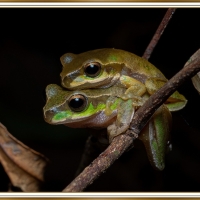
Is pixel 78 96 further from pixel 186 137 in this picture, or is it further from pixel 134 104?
pixel 186 137

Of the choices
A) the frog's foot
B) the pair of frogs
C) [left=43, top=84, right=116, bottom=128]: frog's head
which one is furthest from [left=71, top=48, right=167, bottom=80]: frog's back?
the frog's foot

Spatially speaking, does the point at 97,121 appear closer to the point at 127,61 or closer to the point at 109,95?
the point at 109,95

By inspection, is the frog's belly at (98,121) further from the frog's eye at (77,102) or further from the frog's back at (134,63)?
the frog's back at (134,63)

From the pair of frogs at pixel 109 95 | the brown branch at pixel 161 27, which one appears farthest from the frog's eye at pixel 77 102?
the brown branch at pixel 161 27

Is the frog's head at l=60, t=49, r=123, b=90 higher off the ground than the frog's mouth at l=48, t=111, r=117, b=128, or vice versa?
the frog's head at l=60, t=49, r=123, b=90

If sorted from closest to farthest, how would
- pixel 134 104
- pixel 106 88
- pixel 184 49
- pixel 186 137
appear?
pixel 134 104, pixel 106 88, pixel 186 137, pixel 184 49

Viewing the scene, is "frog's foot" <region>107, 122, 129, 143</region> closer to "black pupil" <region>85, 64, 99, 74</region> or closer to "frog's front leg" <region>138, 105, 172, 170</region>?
"frog's front leg" <region>138, 105, 172, 170</region>
